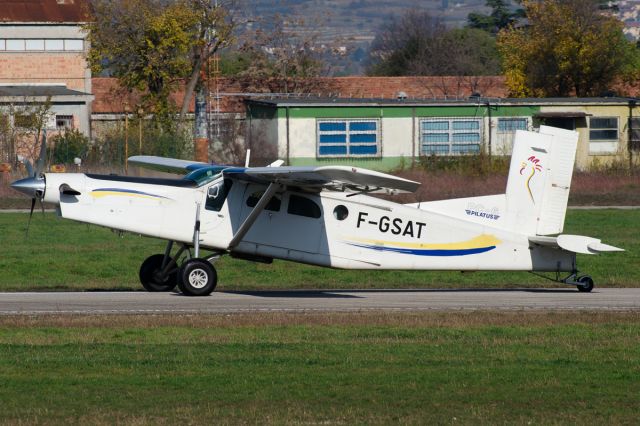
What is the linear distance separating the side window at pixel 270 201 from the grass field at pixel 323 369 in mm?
2807

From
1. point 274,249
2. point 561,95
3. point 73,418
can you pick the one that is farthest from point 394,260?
point 561,95

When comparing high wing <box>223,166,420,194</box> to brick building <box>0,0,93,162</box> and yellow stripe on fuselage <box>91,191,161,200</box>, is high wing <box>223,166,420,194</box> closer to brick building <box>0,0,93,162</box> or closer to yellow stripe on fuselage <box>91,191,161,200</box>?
yellow stripe on fuselage <box>91,191,161,200</box>

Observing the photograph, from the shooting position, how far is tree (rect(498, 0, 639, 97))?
2340 inches

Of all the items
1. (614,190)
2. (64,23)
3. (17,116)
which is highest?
(64,23)

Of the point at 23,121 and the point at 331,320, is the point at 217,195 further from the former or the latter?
the point at 23,121

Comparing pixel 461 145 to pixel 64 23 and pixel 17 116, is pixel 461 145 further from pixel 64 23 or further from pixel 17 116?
pixel 64 23

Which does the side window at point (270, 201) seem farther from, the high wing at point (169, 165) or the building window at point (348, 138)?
the building window at point (348, 138)

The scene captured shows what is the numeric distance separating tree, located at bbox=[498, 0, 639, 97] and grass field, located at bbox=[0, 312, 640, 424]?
43.8 m

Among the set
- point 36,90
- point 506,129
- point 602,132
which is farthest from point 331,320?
point 36,90

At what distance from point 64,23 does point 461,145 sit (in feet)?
86.5

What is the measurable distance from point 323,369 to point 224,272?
11.6m

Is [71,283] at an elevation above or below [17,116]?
below

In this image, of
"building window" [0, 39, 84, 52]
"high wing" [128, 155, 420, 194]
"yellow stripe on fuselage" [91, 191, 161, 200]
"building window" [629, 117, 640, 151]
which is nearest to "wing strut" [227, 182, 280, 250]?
"high wing" [128, 155, 420, 194]

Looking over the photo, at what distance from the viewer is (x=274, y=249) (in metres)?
19.6
